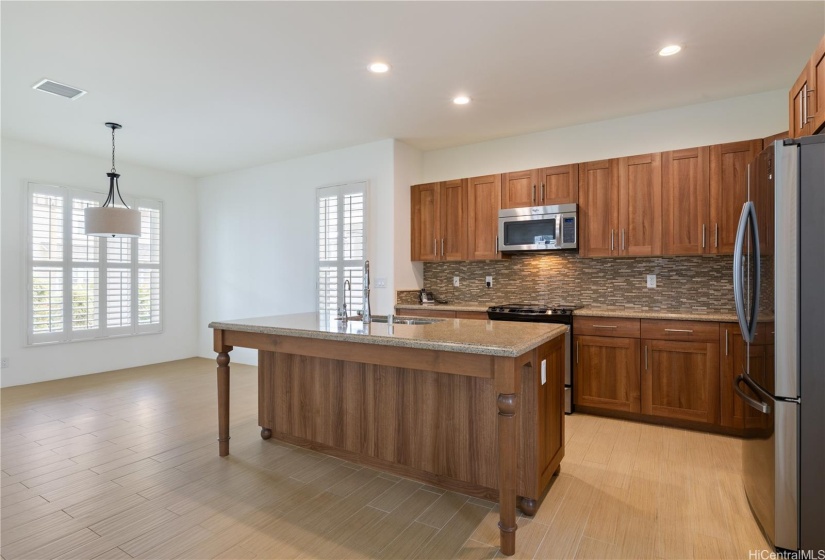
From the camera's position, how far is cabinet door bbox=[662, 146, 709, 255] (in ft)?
12.1

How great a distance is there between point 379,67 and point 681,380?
10.9 ft

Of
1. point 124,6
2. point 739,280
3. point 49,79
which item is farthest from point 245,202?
point 739,280

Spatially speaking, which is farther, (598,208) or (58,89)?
(598,208)

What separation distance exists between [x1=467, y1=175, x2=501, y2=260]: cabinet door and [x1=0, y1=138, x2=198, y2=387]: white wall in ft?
14.8

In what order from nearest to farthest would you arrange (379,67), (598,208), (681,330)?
1. (379,67)
2. (681,330)
3. (598,208)

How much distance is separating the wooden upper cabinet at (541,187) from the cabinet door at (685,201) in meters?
0.76

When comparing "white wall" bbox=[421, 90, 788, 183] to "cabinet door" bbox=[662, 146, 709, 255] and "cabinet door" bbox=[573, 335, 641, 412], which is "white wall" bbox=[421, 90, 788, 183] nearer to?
"cabinet door" bbox=[662, 146, 709, 255]

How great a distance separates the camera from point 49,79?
339 centimetres

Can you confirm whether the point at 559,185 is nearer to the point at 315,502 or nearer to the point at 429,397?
the point at 429,397

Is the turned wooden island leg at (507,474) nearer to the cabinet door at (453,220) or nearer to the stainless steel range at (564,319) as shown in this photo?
the stainless steel range at (564,319)

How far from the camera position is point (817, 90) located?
2262 millimetres

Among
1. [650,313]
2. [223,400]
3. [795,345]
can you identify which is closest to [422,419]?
[223,400]

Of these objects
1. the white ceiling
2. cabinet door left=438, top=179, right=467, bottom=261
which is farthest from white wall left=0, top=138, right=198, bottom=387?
cabinet door left=438, top=179, right=467, bottom=261

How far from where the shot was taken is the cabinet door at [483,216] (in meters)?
4.64
